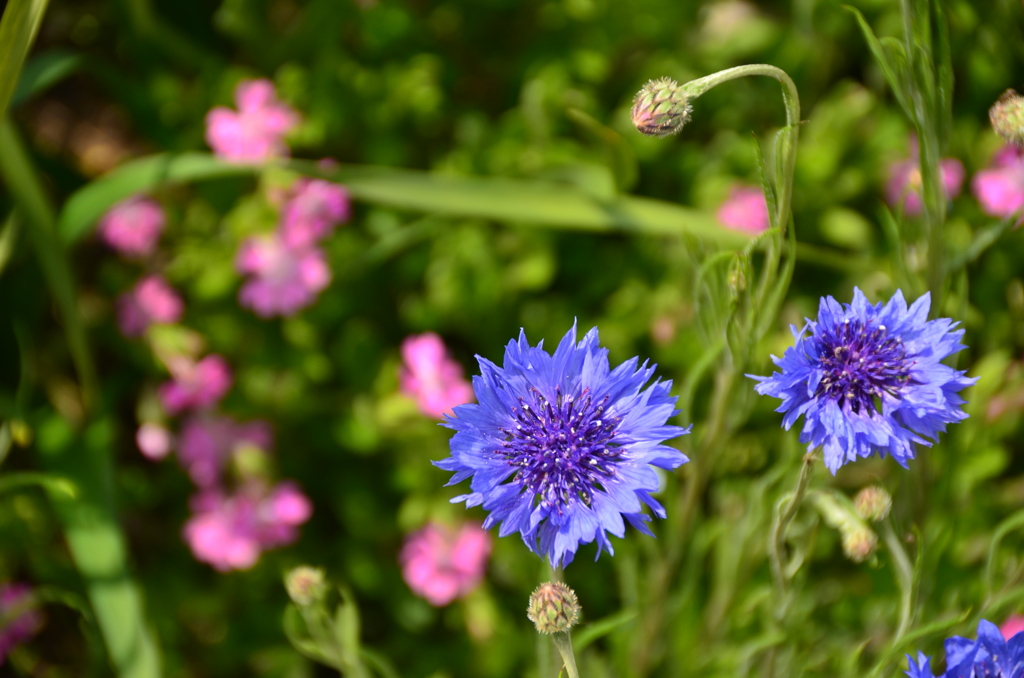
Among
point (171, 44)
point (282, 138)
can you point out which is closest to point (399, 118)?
point (282, 138)

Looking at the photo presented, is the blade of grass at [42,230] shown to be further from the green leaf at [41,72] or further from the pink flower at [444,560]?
the pink flower at [444,560]

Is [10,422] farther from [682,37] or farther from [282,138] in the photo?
[682,37]

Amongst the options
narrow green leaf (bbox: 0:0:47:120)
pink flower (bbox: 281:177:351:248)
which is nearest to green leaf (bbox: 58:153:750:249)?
pink flower (bbox: 281:177:351:248)

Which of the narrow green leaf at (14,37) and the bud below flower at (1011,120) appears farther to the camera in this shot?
the narrow green leaf at (14,37)

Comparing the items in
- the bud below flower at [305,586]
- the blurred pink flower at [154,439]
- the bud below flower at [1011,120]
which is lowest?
the bud below flower at [305,586]

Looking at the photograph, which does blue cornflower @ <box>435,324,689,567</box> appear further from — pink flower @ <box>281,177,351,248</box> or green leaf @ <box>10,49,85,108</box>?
green leaf @ <box>10,49,85,108</box>

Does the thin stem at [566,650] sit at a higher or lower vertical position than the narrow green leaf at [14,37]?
lower

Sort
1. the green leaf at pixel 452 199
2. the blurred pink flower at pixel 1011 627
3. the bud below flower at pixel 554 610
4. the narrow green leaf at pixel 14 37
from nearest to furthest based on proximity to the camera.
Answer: the bud below flower at pixel 554 610
the narrow green leaf at pixel 14 37
the blurred pink flower at pixel 1011 627
the green leaf at pixel 452 199

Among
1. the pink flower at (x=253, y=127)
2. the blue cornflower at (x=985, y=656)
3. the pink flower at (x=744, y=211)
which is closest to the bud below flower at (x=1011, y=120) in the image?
the blue cornflower at (x=985, y=656)

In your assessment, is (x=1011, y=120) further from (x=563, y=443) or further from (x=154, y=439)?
(x=154, y=439)

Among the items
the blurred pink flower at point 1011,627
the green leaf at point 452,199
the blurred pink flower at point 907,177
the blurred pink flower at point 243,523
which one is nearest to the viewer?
the blurred pink flower at point 1011,627
